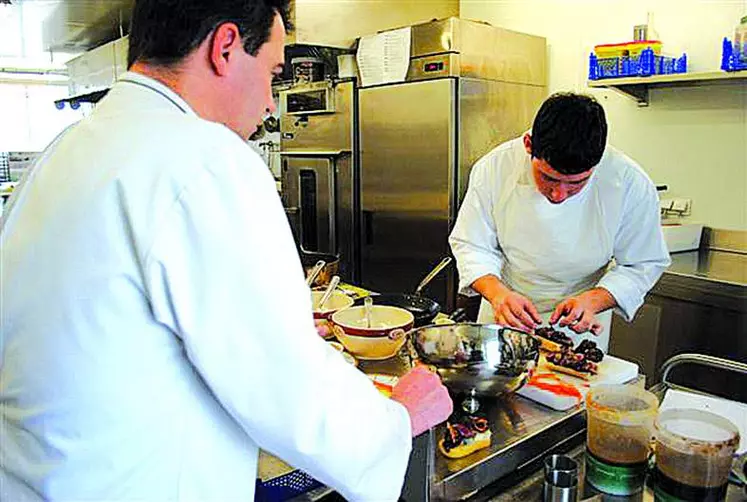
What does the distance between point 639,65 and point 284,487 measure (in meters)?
2.61

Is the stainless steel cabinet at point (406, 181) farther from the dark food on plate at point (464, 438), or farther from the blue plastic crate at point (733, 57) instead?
the dark food on plate at point (464, 438)

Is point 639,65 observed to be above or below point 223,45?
above

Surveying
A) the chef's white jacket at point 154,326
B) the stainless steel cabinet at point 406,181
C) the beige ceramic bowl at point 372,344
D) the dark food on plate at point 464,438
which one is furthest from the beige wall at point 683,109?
the chef's white jacket at point 154,326

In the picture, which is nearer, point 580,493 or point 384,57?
point 580,493

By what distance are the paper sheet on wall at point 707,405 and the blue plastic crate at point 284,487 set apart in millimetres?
734

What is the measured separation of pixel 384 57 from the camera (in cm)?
351

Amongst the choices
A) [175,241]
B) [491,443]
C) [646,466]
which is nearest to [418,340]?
[491,443]

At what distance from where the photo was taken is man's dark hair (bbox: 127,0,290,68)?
2.72 ft

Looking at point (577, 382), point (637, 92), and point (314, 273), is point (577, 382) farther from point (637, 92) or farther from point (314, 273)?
point (637, 92)

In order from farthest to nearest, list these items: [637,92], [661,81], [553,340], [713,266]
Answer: [637,92], [661,81], [713,266], [553,340]

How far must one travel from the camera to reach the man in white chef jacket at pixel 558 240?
6.02ft

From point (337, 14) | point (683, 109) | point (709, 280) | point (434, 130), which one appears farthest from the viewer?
point (337, 14)

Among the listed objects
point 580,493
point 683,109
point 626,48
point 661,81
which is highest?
point 626,48

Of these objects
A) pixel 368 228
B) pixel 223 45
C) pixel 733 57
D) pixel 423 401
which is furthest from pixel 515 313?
pixel 368 228
